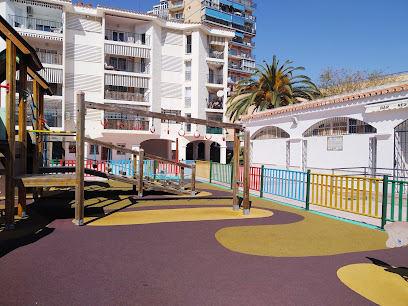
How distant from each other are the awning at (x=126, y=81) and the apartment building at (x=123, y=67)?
0.09m

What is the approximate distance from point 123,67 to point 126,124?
6.85 m

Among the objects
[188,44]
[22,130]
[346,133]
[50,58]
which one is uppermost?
[188,44]

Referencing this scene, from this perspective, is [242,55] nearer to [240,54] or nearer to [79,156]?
[240,54]

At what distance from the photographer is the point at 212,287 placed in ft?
13.5

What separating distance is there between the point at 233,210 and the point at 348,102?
355 inches

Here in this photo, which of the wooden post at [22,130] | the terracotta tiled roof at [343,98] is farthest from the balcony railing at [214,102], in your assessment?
the wooden post at [22,130]

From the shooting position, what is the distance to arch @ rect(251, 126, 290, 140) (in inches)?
806

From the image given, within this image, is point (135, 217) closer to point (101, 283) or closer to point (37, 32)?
point (101, 283)

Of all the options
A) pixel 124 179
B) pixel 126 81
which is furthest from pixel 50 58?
pixel 124 179

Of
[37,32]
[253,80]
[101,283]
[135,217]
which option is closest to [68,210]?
[135,217]

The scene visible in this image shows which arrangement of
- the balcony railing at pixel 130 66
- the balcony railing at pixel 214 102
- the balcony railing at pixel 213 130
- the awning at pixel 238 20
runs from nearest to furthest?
the balcony railing at pixel 130 66 → the balcony railing at pixel 213 130 → the balcony railing at pixel 214 102 → the awning at pixel 238 20

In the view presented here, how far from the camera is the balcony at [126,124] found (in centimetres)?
2978

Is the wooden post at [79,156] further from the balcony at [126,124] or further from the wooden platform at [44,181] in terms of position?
the balcony at [126,124]

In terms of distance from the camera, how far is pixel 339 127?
1622 cm
